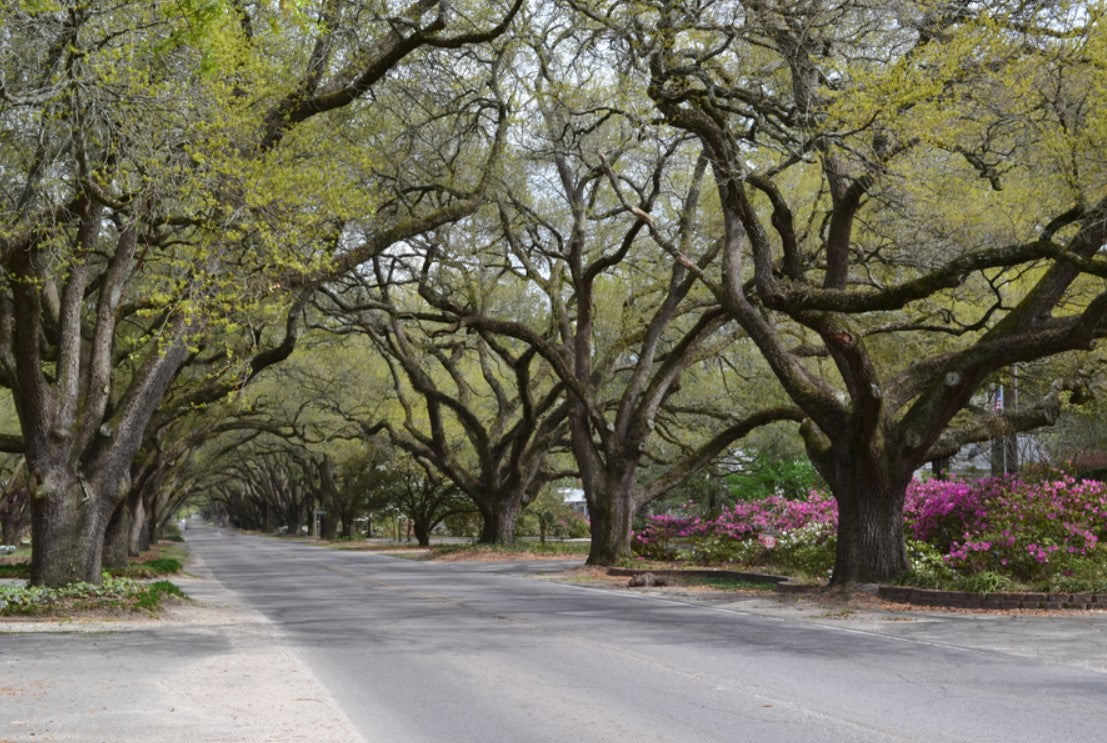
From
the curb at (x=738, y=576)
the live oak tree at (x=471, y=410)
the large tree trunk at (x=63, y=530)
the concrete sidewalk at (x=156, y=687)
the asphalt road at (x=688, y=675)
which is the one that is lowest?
the concrete sidewalk at (x=156, y=687)

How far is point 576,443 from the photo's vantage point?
92.0 feet

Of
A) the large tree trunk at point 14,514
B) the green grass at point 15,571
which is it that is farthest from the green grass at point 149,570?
the large tree trunk at point 14,514

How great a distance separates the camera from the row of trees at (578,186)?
12.7 meters

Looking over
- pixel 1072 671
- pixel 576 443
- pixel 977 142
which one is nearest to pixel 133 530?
pixel 576 443

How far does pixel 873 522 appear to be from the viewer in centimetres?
1767

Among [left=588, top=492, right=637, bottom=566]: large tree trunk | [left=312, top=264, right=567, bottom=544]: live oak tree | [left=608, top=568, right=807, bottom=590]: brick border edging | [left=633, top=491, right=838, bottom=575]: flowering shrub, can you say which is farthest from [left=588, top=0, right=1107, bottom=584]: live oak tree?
[left=312, top=264, right=567, bottom=544]: live oak tree

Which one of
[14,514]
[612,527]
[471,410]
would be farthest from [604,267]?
[14,514]

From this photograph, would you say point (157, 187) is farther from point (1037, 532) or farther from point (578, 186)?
point (578, 186)

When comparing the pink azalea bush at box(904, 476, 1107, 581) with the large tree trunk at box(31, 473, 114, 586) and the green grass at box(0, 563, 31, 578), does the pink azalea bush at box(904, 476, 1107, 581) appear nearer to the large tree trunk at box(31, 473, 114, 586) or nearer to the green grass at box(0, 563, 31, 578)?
the large tree trunk at box(31, 473, 114, 586)

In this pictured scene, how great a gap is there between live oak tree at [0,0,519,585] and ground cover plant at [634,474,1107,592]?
10.2 meters

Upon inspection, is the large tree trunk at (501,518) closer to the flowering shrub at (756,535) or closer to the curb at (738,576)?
the flowering shrub at (756,535)

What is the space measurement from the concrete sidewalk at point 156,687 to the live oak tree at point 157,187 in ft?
10.1

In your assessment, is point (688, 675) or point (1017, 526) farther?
point (1017, 526)

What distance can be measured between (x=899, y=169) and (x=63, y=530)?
45.8 feet
